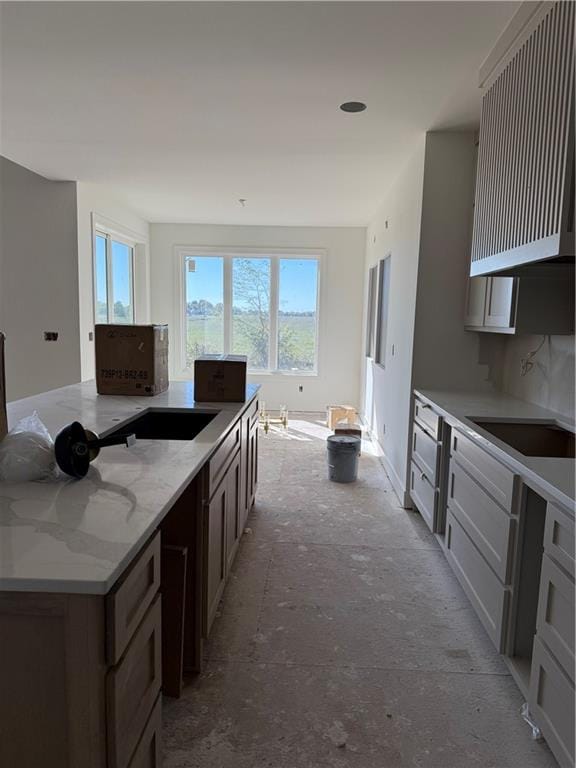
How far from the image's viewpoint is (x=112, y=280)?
6.23 metres

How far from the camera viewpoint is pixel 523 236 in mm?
2049

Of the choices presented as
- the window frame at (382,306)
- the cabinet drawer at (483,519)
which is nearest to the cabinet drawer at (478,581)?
the cabinet drawer at (483,519)

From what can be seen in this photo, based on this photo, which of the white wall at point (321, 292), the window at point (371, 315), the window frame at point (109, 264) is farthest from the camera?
the white wall at point (321, 292)

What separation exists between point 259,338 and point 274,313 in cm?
44

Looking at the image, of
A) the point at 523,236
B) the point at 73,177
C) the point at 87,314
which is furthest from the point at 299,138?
the point at 87,314

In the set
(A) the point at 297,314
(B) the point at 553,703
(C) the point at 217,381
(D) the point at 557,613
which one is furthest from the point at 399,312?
(A) the point at 297,314

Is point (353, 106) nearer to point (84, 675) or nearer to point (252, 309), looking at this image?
point (84, 675)

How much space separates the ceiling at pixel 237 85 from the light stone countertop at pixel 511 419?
5.94 feet

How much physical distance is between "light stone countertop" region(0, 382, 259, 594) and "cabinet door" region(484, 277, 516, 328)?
1.78 metres

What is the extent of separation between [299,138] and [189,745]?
365 cm

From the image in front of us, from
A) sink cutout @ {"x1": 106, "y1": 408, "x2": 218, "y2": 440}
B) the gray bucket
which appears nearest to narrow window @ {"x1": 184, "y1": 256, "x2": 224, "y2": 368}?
the gray bucket

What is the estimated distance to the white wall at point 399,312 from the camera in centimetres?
374

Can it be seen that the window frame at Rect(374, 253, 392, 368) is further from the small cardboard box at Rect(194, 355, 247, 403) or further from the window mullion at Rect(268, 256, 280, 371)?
the small cardboard box at Rect(194, 355, 247, 403)

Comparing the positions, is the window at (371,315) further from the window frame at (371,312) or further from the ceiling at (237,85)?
the ceiling at (237,85)
